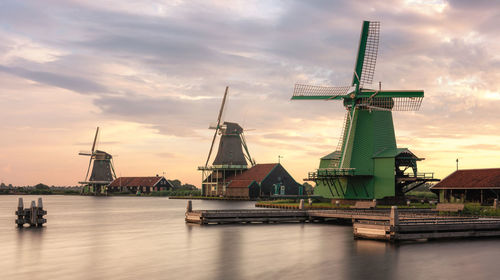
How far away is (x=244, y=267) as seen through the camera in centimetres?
2172

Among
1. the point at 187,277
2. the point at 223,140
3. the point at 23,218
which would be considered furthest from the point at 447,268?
the point at 223,140

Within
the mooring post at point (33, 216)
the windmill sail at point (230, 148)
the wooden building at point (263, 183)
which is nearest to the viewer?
the mooring post at point (33, 216)

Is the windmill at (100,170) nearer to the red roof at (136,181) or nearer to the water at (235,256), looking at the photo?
the red roof at (136,181)

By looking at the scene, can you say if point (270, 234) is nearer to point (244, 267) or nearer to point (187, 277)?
point (244, 267)

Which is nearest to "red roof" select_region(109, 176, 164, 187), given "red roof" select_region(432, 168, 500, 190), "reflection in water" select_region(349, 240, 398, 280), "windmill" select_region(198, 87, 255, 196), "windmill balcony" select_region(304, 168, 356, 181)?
"windmill" select_region(198, 87, 255, 196)

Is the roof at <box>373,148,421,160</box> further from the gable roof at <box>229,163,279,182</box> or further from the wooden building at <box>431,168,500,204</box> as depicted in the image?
the gable roof at <box>229,163,279,182</box>

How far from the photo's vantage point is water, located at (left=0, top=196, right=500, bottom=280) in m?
20.5

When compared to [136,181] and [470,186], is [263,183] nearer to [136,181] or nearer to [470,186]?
[470,186]

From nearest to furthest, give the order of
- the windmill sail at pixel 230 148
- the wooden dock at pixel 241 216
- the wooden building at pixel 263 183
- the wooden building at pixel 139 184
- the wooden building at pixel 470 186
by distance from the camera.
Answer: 1. the wooden dock at pixel 241 216
2. the wooden building at pixel 470 186
3. the wooden building at pixel 263 183
4. the windmill sail at pixel 230 148
5. the wooden building at pixel 139 184

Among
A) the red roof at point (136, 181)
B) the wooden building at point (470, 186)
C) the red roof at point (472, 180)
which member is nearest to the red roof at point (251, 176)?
the red roof at point (136, 181)

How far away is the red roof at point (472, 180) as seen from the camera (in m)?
48.5

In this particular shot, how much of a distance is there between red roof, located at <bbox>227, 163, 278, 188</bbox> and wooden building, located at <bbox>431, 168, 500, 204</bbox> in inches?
1944

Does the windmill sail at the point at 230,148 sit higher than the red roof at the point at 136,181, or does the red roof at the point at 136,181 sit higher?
the windmill sail at the point at 230,148

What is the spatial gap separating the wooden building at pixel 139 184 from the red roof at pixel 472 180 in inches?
3927
